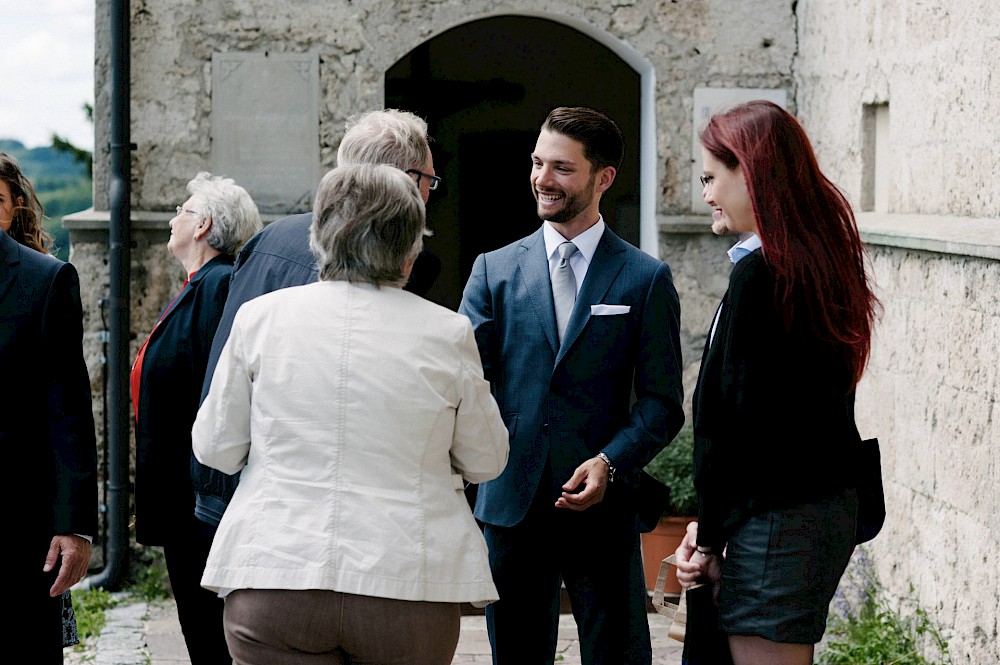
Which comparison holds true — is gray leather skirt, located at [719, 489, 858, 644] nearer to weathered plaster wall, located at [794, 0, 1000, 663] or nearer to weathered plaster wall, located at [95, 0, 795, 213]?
weathered plaster wall, located at [794, 0, 1000, 663]

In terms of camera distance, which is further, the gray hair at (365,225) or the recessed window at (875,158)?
the recessed window at (875,158)

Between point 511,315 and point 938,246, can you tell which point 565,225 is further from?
point 938,246

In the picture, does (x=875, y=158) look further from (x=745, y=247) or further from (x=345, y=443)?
(x=345, y=443)

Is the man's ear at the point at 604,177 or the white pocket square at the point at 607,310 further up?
the man's ear at the point at 604,177

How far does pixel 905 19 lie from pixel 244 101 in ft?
10.3

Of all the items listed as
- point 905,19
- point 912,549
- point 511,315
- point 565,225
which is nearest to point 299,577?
point 511,315

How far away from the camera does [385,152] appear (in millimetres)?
3029

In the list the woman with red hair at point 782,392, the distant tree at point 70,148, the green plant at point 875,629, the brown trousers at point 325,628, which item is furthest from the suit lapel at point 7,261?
the distant tree at point 70,148

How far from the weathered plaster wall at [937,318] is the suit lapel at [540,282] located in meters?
1.63

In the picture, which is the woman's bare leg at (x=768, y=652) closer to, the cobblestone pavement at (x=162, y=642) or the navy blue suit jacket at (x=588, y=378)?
the navy blue suit jacket at (x=588, y=378)

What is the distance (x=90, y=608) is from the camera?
6.04 metres

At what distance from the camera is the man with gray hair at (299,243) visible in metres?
3.02

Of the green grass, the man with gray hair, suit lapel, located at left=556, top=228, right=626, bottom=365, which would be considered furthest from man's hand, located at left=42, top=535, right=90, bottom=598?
the green grass

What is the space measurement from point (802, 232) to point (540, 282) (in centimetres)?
97
